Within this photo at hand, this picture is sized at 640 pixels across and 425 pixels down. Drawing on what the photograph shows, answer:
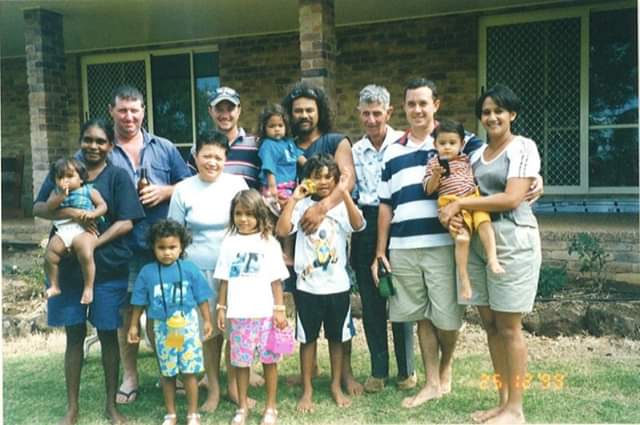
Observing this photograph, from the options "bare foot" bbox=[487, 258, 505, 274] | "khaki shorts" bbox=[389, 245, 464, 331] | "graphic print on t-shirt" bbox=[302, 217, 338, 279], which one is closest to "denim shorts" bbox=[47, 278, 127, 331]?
"graphic print on t-shirt" bbox=[302, 217, 338, 279]

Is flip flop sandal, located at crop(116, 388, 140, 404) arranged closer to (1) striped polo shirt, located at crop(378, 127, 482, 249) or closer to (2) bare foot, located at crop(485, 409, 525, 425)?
(1) striped polo shirt, located at crop(378, 127, 482, 249)

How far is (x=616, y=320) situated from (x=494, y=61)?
13.8ft

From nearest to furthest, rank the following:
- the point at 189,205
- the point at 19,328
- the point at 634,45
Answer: the point at 189,205 < the point at 19,328 < the point at 634,45

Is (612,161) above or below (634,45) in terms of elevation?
below

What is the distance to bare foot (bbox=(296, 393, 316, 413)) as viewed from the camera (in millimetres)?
3342

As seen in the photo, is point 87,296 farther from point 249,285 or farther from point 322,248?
point 322,248

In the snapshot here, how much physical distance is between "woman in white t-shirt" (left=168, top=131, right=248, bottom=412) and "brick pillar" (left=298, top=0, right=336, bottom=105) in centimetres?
347

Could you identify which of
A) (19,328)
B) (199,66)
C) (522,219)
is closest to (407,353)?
(522,219)

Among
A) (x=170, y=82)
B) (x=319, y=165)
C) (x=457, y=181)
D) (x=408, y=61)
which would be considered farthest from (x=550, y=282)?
(x=170, y=82)

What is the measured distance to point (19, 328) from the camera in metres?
5.42

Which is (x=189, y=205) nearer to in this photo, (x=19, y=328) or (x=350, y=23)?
(x=19, y=328)

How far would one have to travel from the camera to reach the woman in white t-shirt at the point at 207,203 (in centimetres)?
319

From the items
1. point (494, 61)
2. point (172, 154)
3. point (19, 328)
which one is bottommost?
point (19, 328)

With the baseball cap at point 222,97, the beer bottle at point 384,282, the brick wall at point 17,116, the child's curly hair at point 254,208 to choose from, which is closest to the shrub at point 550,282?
the beer bottle at point 384,282
